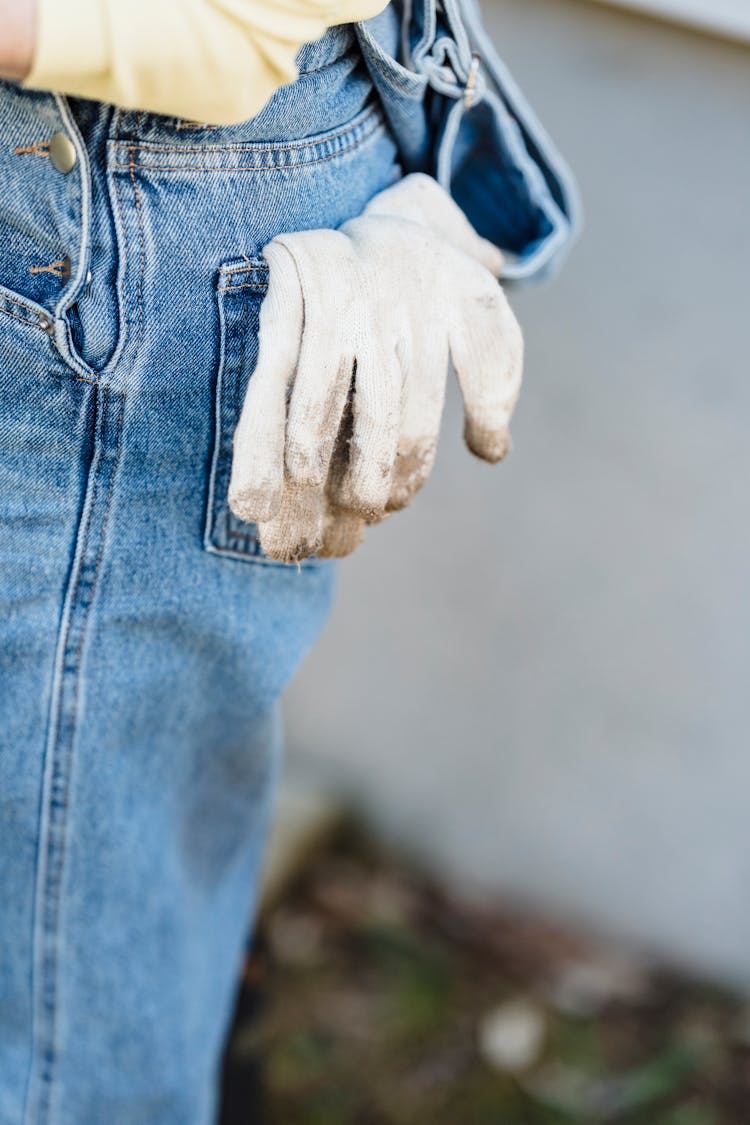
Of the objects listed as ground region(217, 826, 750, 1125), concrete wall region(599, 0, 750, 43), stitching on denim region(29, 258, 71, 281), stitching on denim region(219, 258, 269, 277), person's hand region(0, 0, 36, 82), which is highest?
concrete wall region(599, 0, 750, 43)

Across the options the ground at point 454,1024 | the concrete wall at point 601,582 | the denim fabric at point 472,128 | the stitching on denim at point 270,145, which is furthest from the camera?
the ground at point 454,1024

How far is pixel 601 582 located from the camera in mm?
1488

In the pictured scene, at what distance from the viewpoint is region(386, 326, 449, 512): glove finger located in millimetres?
801

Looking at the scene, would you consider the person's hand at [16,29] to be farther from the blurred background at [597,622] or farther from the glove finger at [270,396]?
the blurred background at [597,622]

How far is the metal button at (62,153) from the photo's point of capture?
705mm

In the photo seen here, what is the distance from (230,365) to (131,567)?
0.18 m

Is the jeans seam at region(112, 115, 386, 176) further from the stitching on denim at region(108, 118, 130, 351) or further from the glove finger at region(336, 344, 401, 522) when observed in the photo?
the glove finger at region(336, 344, 401, 522)

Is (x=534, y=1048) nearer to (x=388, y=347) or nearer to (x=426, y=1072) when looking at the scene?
(x=426, y=1072)

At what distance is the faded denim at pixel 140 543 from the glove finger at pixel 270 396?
45mm

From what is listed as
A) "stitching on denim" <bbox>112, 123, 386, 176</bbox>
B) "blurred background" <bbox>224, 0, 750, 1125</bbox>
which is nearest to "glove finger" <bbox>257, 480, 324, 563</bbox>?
"stitching on denim" <bbox>112, 123, 386, 176</bbox>

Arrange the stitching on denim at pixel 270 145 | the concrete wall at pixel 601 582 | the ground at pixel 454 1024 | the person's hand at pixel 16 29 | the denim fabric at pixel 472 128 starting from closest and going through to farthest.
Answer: the person's hand at pixel 16 29, the stitching on denim at pixel 270 145, the denim fabric at pixel 472 128, the concrete wall at pixel 601 582, the ground at pixel 454 1024

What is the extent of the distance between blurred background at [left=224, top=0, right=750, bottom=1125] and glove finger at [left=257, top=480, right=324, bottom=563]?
0.64 m

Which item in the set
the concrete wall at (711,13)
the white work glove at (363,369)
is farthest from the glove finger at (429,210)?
the concrete wall at (711,13)

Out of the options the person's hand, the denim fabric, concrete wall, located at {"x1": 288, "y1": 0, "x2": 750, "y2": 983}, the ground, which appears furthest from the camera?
the ground
